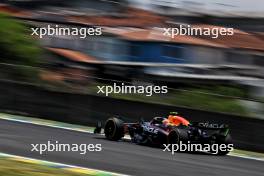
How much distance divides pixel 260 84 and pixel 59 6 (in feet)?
53.2

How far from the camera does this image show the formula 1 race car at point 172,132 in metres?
10.1

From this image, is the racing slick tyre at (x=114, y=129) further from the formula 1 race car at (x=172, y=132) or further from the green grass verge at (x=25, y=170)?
the green grass verge at (x=25, y=170)

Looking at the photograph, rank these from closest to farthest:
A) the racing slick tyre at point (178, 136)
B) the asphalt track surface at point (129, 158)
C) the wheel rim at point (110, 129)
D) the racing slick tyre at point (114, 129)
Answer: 1. the asphalt track surface at point (129, 158)
2. the racing slick tyre at point (178, 136)
3. the racing slick tyre at point (114, 129)
4. the wheel rim at point (110, 129)

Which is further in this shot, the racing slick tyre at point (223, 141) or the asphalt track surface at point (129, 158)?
the racing slick tyre at point (223, 141)

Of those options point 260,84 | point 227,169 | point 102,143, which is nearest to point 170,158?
point 227,169

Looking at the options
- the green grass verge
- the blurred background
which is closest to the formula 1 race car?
the green grass verge

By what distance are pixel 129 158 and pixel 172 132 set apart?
61.0 inches

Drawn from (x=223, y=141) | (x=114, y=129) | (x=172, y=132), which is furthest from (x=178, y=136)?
(x=114, y=129)

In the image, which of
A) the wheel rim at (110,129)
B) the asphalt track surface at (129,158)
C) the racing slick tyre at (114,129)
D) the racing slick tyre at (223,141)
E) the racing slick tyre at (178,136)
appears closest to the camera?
the asphalt track surface at (129,158)

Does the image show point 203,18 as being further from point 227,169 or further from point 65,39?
point 227,169

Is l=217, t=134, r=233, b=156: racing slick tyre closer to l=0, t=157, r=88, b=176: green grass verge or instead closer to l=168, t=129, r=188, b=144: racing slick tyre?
l=168, t=129, r=188, b=144: racing slick tyre

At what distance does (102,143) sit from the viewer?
10375 millimetres

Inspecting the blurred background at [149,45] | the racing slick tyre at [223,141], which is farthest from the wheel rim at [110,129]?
the blurred background at [149,45]

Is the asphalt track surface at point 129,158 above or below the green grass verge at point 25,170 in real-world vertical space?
below
